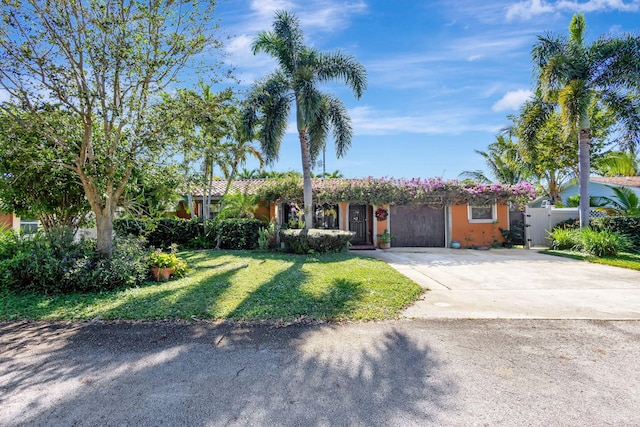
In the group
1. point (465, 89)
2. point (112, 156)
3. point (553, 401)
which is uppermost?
point (465, 89)

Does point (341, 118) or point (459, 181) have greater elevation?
point (341, 118)

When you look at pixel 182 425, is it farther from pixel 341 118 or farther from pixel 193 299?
pixel 341 118

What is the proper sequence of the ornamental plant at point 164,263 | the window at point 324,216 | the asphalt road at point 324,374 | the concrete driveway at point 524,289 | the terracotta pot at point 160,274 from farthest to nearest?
1. the window at point 324,216
2. the ornamental plant at point 164,263
3. the terracotta pot at point 160,274
4. the concrete driveway at point 524,289
5. the asphalt road at point 324,374

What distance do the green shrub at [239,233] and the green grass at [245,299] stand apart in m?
4.61

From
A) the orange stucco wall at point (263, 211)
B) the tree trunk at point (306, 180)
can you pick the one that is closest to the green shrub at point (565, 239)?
the tree trunk at point (306, 180)

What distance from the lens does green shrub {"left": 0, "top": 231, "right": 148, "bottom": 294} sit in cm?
598

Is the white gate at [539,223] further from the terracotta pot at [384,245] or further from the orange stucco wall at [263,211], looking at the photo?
the orange stucco wall at [263,211]

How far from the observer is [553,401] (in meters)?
2.58

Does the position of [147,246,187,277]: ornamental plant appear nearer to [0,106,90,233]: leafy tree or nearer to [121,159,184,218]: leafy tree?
[121,159,184,218]: leafy tree

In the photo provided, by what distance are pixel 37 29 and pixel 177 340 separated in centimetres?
610

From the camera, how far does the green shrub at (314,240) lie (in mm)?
11156

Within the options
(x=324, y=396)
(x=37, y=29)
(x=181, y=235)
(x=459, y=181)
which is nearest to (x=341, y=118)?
(x=459, y=181)

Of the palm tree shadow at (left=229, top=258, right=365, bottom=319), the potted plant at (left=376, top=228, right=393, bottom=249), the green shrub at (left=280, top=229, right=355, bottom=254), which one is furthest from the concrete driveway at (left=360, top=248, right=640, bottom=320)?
the potted plant at (left=376, top=228, right=393, bottom=249)

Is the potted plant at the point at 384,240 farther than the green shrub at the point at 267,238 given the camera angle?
Yes
